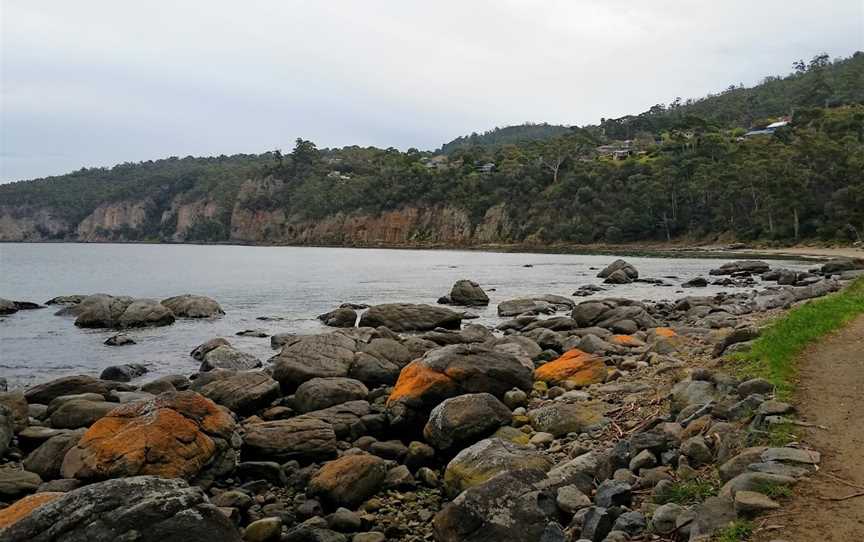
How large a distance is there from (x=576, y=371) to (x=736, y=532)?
9.04 meters

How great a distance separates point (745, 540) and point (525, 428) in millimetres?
5789

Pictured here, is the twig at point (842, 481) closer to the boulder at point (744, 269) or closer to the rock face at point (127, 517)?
the rock face at point (127, 517)

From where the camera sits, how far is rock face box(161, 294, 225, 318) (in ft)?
107

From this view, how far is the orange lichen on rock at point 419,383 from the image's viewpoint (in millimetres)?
12221

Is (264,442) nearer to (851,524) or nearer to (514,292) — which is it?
(851,524)

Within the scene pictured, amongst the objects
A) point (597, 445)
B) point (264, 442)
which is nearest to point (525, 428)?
point (597, 445)

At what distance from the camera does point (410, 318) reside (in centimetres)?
2639

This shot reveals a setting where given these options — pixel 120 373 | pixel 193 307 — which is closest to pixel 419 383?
pixel 120 373

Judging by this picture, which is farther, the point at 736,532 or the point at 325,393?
the point at 325,393

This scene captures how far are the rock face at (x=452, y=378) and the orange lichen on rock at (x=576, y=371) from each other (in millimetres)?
888

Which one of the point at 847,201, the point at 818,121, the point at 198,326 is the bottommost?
the point at 198,326

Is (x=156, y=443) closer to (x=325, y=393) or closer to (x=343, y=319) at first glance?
(x=325, y=393)

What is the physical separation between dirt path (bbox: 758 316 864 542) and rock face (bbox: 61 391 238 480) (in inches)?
305

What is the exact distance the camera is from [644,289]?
41906 millimetres
